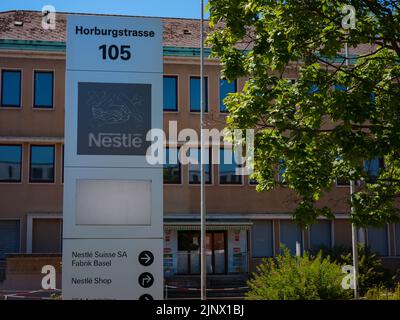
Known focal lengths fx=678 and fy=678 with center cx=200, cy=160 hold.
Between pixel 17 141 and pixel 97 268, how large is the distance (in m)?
23.6

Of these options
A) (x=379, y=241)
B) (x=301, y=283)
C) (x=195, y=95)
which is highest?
(x=195, y=95)

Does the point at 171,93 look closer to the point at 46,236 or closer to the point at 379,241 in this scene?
the point at 46,236

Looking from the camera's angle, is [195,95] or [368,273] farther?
[195,95]

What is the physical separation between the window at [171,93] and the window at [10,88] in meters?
7.24

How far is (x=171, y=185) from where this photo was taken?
33938 millimetres

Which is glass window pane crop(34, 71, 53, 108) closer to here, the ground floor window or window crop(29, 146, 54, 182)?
window crop(29, 146, 54, 182)

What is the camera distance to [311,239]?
35531 millimetres

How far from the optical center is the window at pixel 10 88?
32.9 metres

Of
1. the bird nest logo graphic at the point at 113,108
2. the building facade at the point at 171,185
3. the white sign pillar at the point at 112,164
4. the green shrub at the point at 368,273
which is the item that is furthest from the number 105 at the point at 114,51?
the building facade at the point at 171,185

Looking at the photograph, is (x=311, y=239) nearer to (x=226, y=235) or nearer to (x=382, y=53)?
(x=226, y=235)

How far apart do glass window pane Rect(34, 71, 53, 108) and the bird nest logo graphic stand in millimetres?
23587

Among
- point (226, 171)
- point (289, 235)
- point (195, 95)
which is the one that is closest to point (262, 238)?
point (289, 235)

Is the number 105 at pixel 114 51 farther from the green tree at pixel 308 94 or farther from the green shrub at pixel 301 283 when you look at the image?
the green shrub at pixel 301 283

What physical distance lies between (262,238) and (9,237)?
492 inches
